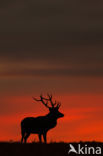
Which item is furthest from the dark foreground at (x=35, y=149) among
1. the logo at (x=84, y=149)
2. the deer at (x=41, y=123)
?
the deer at (x=41, y=123)

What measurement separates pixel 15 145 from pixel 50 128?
11.8 m

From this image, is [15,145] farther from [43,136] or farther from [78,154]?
[43,136]

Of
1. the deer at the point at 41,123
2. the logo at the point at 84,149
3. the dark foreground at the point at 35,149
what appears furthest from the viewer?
the deer at the point at 41,123

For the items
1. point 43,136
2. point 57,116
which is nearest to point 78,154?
point 43,136

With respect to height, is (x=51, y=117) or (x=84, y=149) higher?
(x=51, y=117)

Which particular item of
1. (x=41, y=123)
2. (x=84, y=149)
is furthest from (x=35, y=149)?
(x=41, y=123)

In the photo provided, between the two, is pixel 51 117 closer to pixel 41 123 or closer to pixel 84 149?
pixel 41 123

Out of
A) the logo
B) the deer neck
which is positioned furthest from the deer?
the logo

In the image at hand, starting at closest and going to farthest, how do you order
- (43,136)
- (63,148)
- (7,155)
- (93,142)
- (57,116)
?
(7,155)
(63,148)
(93,142)
(43,136)
(57,116)

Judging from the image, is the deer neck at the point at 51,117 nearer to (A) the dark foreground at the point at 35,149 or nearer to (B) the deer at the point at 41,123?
(B) the deer at the point at 41,123

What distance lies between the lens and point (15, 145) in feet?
75.7

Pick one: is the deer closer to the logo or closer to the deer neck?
Answer: the deer neck

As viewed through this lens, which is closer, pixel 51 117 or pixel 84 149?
pixel 84 149

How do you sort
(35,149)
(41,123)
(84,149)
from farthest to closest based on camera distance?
(41,123)
(84,149)
(35,149)
